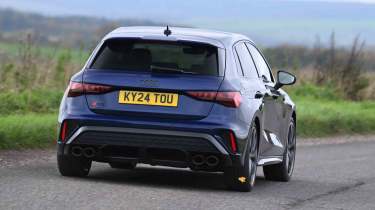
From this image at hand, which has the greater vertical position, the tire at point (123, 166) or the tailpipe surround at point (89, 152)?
the tailpipe surround at point (89, 152)

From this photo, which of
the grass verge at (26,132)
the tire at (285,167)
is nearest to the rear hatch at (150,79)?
the tire at (285,167)

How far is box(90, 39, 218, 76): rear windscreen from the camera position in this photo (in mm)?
11391

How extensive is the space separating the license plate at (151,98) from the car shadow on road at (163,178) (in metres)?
0.88

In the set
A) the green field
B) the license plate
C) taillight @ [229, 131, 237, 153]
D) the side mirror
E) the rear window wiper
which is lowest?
the green field

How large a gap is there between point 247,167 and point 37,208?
8.80 feet

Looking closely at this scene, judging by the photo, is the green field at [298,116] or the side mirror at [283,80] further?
the green field at [298,116]

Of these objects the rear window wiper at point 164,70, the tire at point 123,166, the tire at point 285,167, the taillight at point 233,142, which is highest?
the rear window wiper at point 164,70

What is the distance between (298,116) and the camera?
77.5 feet

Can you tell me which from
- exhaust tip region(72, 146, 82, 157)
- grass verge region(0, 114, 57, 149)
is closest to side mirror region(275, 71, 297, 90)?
exhaust tip region(72, 146, 82, 157)

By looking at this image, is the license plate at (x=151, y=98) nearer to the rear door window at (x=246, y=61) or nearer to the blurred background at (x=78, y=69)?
the rear door window at (x=246, y=61)

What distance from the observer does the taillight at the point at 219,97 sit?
1110 cm

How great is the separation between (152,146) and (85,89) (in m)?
0.84

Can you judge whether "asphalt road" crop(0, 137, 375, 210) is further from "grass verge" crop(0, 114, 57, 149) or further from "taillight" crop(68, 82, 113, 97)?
"taillight" crop(68, 82, 113, 97)

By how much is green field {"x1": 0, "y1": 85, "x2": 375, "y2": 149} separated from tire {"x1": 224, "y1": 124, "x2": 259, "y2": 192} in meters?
4.27
